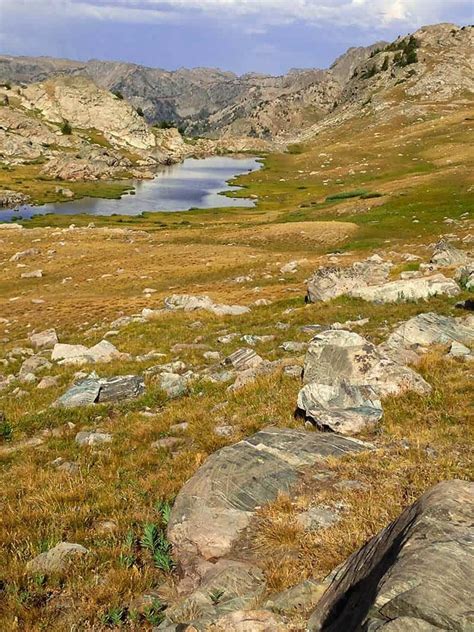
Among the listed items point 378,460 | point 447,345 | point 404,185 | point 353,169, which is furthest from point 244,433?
point 353,169

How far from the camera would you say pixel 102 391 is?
1505 centimetres

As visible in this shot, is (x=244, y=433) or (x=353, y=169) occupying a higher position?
(x=353, y=169)

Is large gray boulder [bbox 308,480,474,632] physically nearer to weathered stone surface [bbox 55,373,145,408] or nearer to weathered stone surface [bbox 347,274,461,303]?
weathered stone surface [bbox 55,373,145,408]

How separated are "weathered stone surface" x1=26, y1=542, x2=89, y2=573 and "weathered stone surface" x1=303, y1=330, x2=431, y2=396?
703 cm

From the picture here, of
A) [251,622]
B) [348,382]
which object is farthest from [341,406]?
[251,622]

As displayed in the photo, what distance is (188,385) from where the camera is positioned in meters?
15.1

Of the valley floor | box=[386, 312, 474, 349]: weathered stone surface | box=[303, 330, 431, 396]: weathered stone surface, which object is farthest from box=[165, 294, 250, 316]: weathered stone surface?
box=[303, 330, 431, 396]: weathered stone surface

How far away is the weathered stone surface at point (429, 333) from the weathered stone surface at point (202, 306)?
12292 mm

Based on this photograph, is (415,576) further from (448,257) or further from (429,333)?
(448,257)

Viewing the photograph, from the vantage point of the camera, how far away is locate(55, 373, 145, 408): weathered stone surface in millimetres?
14602

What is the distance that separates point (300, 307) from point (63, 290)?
2388 cm

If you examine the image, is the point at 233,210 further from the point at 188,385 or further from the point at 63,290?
the point at 188,385

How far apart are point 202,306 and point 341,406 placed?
1830 cm

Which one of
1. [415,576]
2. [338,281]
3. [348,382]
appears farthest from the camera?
[338,281]
